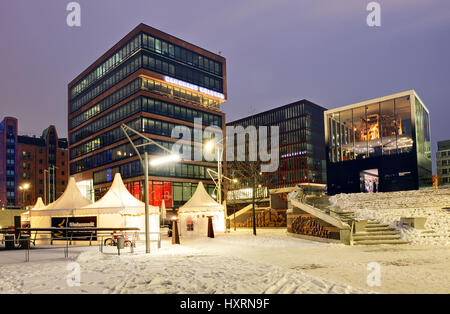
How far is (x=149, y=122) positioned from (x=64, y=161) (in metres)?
76.1

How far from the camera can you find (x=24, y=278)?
10398 mm

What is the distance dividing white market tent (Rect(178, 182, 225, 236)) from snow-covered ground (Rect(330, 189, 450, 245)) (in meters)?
10.0

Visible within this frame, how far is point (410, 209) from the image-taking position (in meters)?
24.7

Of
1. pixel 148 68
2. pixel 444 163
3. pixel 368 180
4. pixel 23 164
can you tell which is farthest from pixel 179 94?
pixel 444 163

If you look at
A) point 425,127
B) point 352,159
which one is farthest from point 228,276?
point 425,127

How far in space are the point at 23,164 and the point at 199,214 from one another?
337 feet

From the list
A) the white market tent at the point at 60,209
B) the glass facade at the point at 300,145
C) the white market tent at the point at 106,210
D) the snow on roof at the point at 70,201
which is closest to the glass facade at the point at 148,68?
the glass facade at the point at 300,145

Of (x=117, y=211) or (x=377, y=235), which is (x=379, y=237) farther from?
(x=117, y=211)

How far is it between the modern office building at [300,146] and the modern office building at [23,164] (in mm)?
67791

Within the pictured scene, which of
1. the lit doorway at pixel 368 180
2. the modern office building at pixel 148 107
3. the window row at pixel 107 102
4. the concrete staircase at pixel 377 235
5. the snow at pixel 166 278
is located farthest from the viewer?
the window row at pixel 107 102

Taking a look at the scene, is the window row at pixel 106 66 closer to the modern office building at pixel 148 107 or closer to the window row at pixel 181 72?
the modern office building at pixel 148 107

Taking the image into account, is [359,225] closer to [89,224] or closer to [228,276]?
[228,276]

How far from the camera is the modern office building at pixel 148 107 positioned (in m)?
62.8
